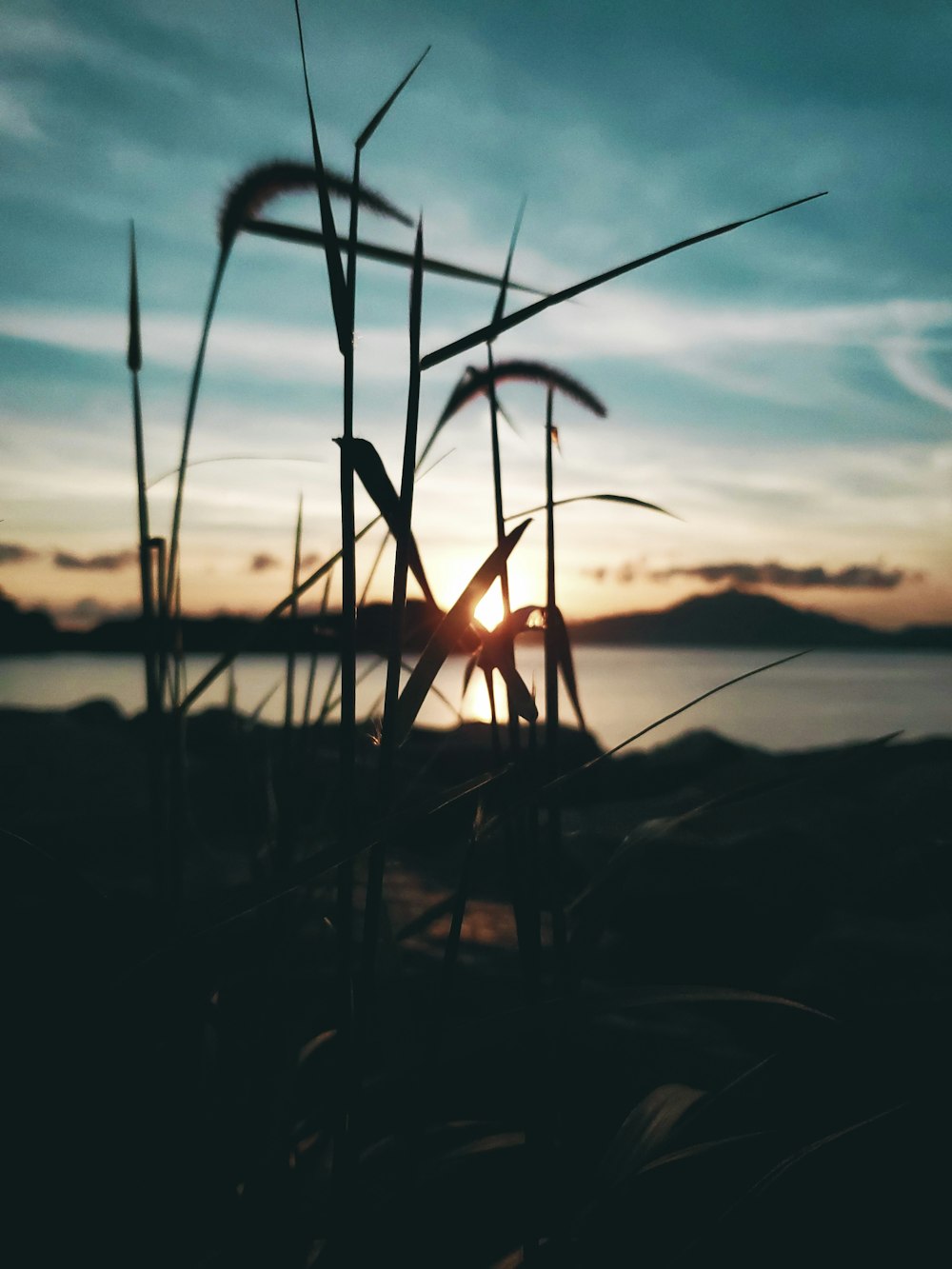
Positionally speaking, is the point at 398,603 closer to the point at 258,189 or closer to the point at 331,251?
the point at 331,251

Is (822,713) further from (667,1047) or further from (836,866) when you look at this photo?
(667,1047)

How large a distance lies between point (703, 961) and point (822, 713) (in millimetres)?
8362

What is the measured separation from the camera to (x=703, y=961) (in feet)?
5.07

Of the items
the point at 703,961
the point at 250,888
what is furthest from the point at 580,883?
the point at 250,888

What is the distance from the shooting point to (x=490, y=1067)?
103 cm

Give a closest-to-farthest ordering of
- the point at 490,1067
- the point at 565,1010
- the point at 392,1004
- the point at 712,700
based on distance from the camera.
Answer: the point at 565,1010 → the point at 392,1004 → the point at 490,1067 → the point at 712,700

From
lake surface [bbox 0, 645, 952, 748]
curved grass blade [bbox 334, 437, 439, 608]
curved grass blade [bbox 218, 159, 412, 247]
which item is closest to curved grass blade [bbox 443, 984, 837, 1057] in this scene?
curved grass blade [bbox 334, 437, 439, 608]

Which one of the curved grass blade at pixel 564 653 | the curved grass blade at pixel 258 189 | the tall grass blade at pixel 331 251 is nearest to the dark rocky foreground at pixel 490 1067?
the curved grass blade at pixel 564 653

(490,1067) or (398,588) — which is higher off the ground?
(398,588)

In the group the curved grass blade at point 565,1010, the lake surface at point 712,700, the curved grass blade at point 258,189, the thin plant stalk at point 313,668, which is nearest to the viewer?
the curved grass blade at point 565,1010

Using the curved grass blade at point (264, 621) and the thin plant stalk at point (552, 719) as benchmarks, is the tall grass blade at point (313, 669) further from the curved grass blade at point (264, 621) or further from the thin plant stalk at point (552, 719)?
the thin plant stalk at point (552, 719)

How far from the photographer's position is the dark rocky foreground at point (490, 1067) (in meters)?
0.51

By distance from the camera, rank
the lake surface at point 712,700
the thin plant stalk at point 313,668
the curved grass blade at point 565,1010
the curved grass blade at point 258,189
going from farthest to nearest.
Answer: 1. the lake surface at point 712,700
2. the thin plant stalk at point 313,668
3. the curved grass blade at point 258,189
4. the curved grass blade at point 565,1010

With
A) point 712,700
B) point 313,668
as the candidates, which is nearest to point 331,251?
point 313,668
